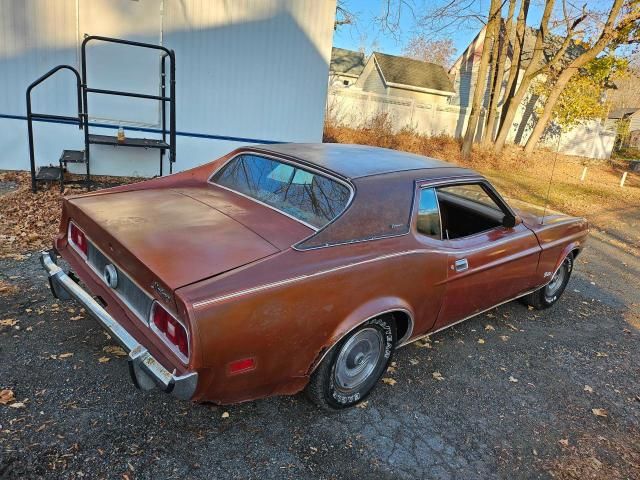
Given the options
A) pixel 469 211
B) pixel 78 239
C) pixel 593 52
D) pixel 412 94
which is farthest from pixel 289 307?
pixel 412 94

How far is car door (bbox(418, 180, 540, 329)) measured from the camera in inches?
134

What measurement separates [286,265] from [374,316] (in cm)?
67

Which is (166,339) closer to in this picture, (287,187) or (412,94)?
(287,187)

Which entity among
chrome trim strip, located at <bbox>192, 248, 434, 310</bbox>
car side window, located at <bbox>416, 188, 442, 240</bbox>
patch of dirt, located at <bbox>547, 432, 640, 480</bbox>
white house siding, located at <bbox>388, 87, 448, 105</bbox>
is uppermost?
white house siding, located at <bbox>388, 87, 448, 105</bbox>

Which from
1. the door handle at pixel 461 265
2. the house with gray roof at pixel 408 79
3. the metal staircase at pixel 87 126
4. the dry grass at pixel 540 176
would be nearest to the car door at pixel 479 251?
the door handle at pixel 461 265

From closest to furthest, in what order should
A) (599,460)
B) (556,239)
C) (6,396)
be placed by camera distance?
(6,396) → (599,460) → (556,239)

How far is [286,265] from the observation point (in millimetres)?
2441

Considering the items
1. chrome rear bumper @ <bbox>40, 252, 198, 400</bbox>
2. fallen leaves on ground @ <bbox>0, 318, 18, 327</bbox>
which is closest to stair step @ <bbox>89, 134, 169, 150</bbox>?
fallen leaves on ground @ <bbox>0, 318, 18, 327</bbox>

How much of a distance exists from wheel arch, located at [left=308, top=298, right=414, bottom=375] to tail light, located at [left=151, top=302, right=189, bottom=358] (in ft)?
2.40

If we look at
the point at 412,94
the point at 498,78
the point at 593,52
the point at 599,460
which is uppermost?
the point at 593,52

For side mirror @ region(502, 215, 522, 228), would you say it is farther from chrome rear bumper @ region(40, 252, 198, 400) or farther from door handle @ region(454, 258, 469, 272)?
chrome rear bumper @ region(40, 252, 198, 400)

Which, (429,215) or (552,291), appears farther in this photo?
(552,291)

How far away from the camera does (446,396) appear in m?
3.28

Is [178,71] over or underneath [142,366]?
over
